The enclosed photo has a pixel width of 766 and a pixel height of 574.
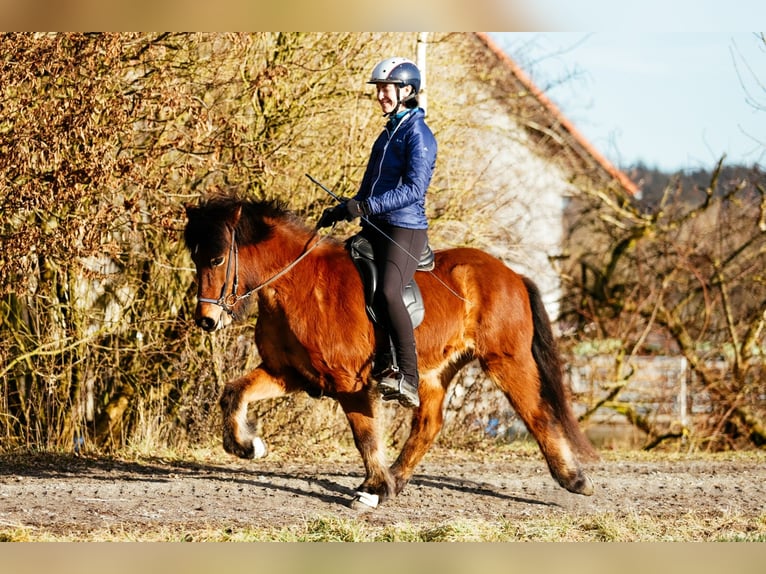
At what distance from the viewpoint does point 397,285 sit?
24.2ft

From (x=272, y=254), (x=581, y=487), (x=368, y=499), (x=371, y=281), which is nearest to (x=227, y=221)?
(x=272, y=254)

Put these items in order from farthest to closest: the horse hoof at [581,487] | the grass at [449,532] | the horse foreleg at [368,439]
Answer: the horse hoof at [581,487], the horse foreleg at [368,439], the grass at [449,532]

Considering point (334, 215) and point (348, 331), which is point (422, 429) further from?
point (334, 215)

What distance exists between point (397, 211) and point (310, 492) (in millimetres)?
2467

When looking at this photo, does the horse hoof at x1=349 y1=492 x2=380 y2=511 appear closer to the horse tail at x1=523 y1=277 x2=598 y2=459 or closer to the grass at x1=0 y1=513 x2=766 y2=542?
the grass at x1=0 y1=513 x2=766 y2=542

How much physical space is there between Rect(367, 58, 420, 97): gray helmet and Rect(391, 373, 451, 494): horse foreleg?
2.40 metres

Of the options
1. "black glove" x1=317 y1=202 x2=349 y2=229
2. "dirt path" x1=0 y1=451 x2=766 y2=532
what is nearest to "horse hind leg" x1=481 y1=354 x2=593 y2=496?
"dirt path" x1=0 y1=451 x2=766 y2=532

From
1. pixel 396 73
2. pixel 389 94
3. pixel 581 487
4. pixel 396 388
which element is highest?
pixel 396 73

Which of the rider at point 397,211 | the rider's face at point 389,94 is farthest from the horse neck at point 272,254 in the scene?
the rider's face at point 389,94

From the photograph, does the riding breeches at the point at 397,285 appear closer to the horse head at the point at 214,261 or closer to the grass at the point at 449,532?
the horse head at the point at 214,261

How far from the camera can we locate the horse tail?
8180 millimetres

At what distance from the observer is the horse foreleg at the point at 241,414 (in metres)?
7.35

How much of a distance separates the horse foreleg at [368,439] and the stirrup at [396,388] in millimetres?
206
